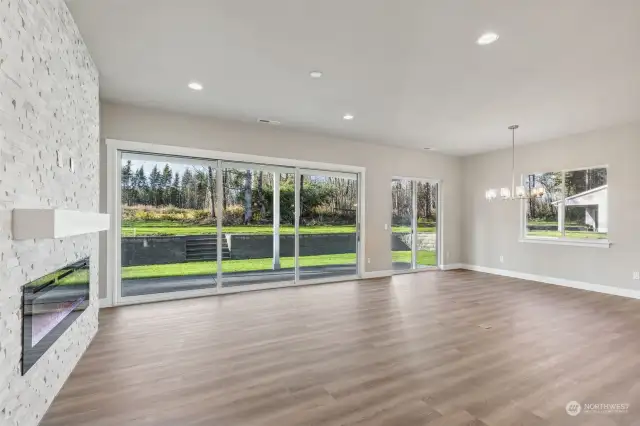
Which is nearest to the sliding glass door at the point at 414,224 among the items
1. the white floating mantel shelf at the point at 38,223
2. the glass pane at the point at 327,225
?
the glass pane at the point at 327,225

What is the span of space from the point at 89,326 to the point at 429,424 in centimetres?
344

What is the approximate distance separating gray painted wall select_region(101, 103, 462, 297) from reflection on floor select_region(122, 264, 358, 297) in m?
0.49

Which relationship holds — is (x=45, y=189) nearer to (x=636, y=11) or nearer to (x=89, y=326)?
(x=89, y=326)

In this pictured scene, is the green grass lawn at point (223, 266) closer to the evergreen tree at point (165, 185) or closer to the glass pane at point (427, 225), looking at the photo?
the evergreen tree at point (165, 185)

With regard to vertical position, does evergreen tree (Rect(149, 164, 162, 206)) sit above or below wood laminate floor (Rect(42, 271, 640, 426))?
above

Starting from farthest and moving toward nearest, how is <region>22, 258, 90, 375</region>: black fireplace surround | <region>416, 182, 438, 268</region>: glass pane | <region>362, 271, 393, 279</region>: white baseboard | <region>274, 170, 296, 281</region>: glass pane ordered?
<region>416, 182, 438, 268</region>: glass pane, <region>362, 271, 393, 279</region>: white baseboard, <region>274, 170, 296, 281</region>: glass pane, <region>22, 258, 90, 375</region>: black fireplace surround

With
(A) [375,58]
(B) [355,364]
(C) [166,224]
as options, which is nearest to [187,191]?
(C) [166,224]

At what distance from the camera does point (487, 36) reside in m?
2.96

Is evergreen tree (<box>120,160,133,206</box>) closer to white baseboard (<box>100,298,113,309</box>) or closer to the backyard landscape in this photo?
the backyard landscape

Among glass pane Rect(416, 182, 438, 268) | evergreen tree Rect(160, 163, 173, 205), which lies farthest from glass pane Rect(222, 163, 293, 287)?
glass pane Rect(416, 182, 438, 268)

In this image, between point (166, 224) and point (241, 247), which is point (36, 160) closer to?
point (166, 224)

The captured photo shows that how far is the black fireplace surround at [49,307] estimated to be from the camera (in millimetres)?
1977

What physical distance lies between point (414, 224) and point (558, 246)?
2.99 meters

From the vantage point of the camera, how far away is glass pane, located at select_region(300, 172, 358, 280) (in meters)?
6.70
